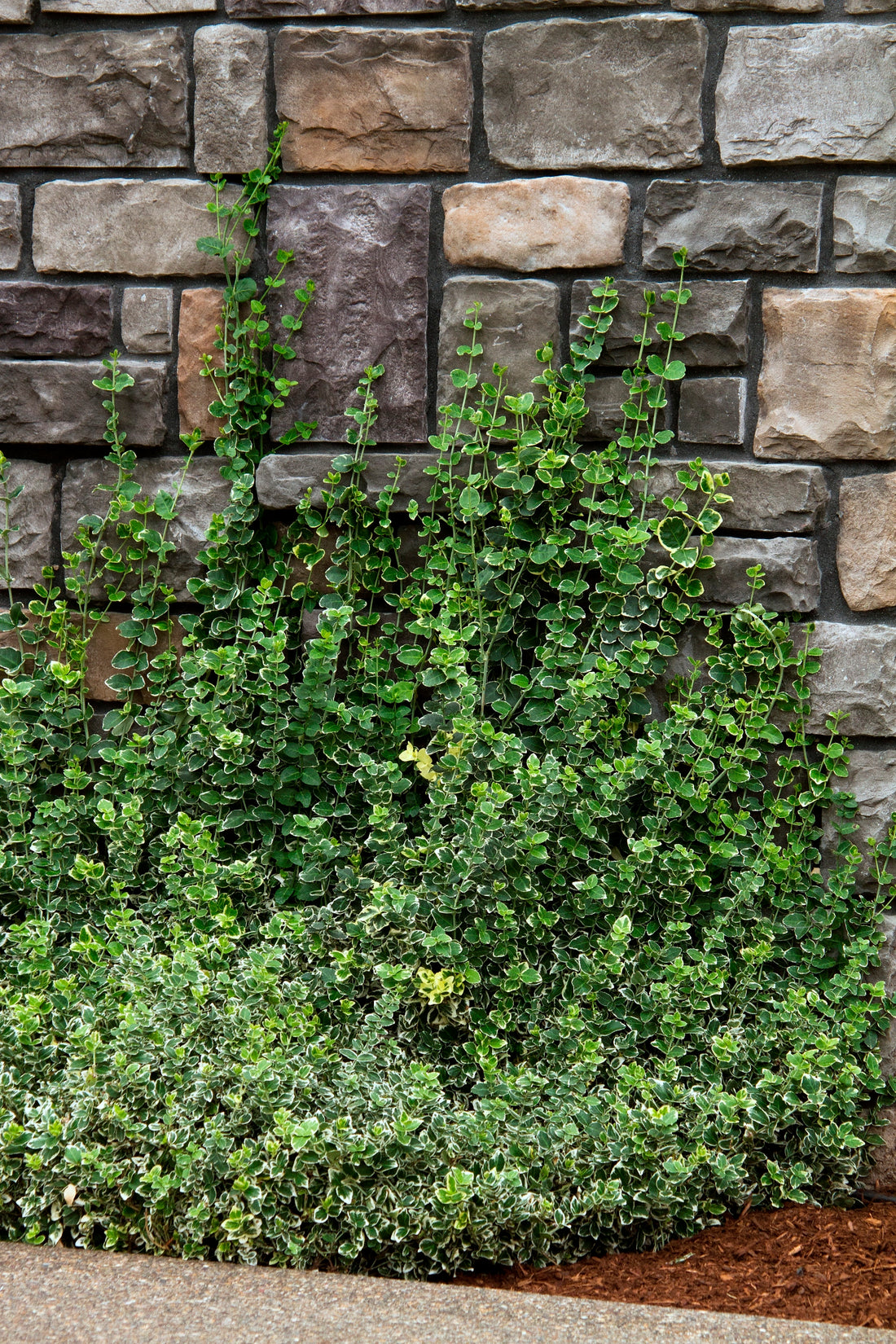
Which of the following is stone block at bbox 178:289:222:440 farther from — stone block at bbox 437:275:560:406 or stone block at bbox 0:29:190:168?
stone block at bbox 437:275:560:406

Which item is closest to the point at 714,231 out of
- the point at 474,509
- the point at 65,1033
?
the point at 474,509

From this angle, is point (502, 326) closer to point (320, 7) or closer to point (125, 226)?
point (320, 7)

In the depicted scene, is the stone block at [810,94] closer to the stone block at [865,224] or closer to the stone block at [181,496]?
the stone block at [865,224]

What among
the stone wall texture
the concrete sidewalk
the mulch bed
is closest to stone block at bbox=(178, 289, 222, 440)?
the stone wall texture

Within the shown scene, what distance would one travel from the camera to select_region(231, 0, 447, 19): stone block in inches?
89.0

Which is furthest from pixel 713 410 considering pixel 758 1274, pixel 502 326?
pixel 758 1274

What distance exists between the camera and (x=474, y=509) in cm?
228

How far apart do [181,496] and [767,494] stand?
1308mm

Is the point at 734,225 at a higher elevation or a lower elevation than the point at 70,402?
higher

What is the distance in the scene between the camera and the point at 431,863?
213 cm

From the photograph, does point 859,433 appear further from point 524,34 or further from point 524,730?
point 524,34

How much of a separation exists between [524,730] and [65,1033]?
3.55 ft

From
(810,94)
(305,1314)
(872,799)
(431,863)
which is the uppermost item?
(810,94)

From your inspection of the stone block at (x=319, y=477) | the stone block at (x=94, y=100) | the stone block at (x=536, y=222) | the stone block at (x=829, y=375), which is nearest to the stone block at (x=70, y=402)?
the stone block at (x=319, y=477)
